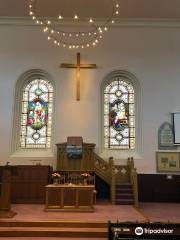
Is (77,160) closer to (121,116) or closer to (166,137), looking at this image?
(121,116)

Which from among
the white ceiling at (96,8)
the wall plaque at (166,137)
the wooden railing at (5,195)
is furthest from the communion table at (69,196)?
the white ceiling at (96,8)

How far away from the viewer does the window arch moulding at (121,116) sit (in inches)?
413

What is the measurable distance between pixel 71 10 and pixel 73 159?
5.74 m

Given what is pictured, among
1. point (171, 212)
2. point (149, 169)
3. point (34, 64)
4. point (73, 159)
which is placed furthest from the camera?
point (34, 64)

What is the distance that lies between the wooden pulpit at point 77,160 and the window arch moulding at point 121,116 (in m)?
0.94

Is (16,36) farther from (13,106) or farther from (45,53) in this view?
(13,106)

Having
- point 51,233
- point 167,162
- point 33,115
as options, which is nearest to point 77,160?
point 33,115

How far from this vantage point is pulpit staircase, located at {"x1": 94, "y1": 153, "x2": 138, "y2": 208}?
28.9 ft

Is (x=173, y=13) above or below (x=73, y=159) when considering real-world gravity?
above

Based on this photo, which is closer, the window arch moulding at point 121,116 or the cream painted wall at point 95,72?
the cream painted wall at point 95,72

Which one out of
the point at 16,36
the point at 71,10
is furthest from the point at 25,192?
the point at 71,10

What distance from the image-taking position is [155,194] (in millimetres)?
9953

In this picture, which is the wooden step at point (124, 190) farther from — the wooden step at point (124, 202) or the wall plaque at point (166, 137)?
the wall plaque at point (166, 137)

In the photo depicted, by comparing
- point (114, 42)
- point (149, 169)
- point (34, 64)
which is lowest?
point (149, 169)
